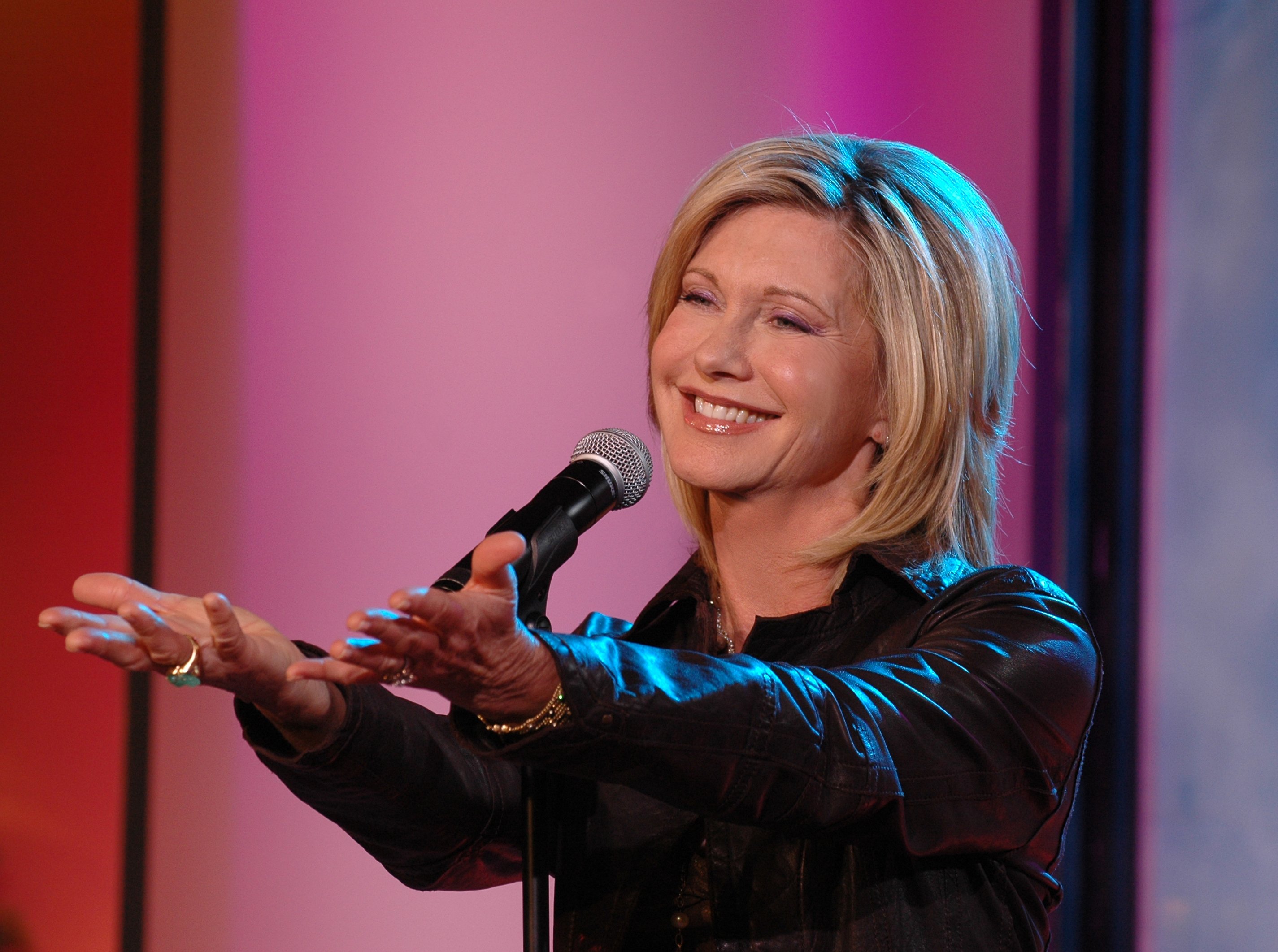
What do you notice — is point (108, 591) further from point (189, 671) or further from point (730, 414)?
point (730, 414)

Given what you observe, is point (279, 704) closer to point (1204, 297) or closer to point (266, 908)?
point (266, 908)

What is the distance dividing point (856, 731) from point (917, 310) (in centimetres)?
72

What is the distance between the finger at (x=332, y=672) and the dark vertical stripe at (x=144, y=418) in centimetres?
158

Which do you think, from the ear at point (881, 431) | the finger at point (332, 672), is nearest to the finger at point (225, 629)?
the finger at point (332, 672)

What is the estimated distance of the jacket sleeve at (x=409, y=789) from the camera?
1.27 m

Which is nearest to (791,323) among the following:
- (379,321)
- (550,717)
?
(550,717)

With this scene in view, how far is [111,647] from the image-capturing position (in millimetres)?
932

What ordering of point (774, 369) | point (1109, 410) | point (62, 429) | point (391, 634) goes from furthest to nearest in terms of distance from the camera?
point (1109, 410), point (62, 429), point (774, 369), point (391, 634)

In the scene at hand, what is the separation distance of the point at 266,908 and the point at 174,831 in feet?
0.74

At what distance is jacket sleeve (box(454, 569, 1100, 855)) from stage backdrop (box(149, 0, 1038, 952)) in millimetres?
1326

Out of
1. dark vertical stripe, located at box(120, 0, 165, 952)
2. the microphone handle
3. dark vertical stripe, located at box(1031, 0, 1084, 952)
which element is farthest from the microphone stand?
dark vertical stripe, located at box(1031, 0, 1084, 952)

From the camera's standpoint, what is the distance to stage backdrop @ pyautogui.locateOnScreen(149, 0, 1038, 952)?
7.59 ft

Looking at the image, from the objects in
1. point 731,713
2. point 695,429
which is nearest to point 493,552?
point 731,713

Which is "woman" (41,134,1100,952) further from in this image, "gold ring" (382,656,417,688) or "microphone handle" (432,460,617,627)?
"microphone handle" (432,460,617,627)
